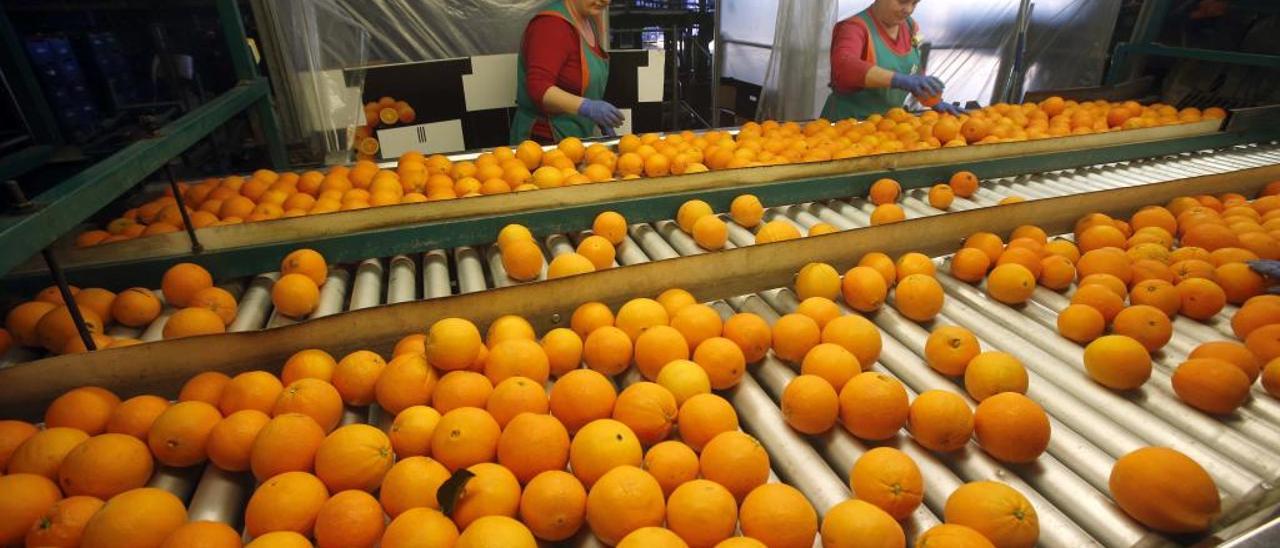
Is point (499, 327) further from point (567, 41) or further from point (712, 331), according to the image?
point (567, 41)

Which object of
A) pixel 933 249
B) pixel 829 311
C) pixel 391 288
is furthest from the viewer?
pixel 933 249

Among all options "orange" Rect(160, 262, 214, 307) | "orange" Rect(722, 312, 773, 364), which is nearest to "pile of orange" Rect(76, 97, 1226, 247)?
"orange" Rect(160, 262, 214, 307)

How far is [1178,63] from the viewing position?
5703 mm

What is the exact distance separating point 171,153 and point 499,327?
151cm

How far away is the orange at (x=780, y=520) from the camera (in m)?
1.22

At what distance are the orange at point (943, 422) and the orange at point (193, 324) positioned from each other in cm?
215

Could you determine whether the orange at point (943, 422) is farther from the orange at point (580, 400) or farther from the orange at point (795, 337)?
the orange at point (580, 400)

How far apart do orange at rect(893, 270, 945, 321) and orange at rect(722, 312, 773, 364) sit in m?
0.60

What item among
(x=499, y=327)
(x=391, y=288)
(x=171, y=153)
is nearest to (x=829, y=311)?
(x=499, y=327)

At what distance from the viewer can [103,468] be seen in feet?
4.41

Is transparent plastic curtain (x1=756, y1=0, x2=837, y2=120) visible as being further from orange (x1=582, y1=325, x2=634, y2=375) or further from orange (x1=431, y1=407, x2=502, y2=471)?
orange (x1=431, y1=407, x2=502, y2=471)

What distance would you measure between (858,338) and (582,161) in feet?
7.73

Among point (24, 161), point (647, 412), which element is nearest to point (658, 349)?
point (647, 412)

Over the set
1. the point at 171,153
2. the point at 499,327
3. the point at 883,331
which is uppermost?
the point at 171,153
